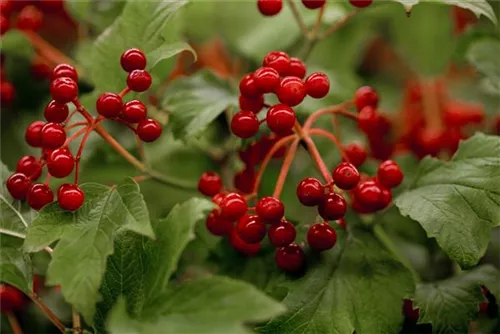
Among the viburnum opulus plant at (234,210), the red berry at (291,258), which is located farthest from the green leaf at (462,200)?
the red berry at (291,258)

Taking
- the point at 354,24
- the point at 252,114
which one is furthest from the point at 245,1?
the point at 252,114

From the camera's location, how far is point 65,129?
655mm

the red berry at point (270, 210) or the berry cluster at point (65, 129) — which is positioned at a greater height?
the berry cluster at point (65, 129)

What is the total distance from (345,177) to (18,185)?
0.32 m

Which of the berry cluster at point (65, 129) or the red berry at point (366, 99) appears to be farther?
the red berry at point (366, 99)

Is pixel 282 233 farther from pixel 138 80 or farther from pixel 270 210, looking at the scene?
pixel 138 80

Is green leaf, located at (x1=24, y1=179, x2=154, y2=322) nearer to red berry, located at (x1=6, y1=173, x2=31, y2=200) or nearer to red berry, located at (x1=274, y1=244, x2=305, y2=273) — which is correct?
red berry, located at (x1=6, y1=173, x2=31, y2=200)

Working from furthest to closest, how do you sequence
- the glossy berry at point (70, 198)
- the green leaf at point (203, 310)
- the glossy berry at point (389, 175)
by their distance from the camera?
the glossy berry at point (389, 175) → the glossy berry at point (70, 198) → the green leaf at point (203, 310)

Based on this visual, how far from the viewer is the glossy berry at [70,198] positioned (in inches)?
23.8

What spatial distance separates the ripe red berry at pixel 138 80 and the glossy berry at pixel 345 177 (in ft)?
0.67

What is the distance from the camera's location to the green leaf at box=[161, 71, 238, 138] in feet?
2.50

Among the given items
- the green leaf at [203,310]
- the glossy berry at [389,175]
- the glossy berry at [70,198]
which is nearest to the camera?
Answer: the green leaf at [203,310]

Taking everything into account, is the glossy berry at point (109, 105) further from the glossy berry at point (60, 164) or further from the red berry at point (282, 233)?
the red berry at point (282, 233)

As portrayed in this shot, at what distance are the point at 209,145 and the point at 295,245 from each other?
356mm
